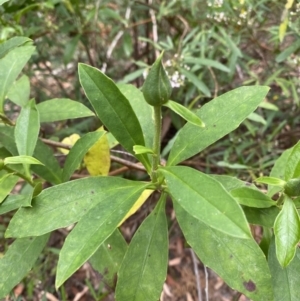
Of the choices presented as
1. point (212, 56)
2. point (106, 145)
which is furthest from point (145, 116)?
point (212, 56)

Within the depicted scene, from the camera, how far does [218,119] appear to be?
0.77 metres

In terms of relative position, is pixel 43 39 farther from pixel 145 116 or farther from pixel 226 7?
pixel 145 116

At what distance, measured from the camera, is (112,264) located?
932 mm

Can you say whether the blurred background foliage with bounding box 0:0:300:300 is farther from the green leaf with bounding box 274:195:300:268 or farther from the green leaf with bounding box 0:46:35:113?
the green leaf with bounding box 274:195:300:268

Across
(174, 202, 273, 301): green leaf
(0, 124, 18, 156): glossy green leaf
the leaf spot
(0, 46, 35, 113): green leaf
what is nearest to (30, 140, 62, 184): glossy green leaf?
(0, 124, 18, 156): glossy green leaf

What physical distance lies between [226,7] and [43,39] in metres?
0.78

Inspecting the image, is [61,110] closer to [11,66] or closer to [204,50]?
[11,66]

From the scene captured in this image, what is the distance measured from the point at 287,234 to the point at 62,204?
394 mm

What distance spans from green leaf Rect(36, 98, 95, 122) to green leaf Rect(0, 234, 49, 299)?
12.9 inches

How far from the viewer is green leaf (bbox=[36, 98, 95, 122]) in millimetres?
1069

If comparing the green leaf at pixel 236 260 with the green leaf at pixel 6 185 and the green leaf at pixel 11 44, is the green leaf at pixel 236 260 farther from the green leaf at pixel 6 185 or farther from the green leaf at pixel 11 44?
the green leaf at pixel 11 44

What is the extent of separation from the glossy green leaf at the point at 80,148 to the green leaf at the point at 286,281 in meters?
0.43

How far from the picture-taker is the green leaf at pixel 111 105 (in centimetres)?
72

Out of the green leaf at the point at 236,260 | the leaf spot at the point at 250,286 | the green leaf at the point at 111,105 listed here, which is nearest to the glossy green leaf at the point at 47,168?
the green leaf at the point at 111,105
